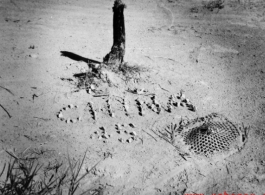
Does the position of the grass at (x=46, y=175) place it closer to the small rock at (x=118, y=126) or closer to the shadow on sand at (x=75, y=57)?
the small rock at (x=118, y=126)

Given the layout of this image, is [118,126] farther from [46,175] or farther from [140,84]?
[46,175]

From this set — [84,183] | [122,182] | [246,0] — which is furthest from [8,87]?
[246,0]

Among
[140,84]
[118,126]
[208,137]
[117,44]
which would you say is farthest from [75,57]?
[208,137]

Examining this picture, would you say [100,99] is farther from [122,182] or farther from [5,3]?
[5,3]

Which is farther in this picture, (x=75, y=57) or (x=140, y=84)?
(x=75, y=57)

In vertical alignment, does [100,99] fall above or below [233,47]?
below
